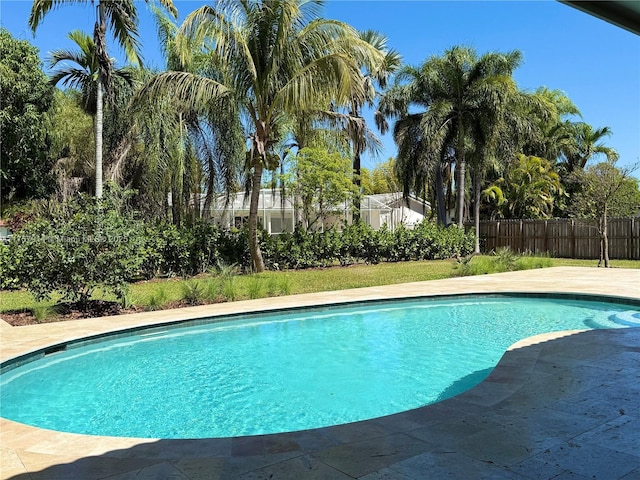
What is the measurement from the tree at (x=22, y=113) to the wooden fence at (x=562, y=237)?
21771mm

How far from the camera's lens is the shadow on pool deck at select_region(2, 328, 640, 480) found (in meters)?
2.89

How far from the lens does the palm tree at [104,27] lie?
12695mm

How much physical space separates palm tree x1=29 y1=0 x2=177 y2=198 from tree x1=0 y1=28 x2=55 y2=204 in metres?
9.54

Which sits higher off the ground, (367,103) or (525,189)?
(367,103)

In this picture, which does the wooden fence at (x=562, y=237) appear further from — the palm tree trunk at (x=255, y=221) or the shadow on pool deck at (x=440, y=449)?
the shadow on pool deck at (x=440, y=449)

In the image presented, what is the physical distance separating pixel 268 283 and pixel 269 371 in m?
5.30

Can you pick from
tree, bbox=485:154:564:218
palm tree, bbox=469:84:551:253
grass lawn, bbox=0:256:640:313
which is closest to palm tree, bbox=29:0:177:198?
grass lawn, bbox=0:256:640:313

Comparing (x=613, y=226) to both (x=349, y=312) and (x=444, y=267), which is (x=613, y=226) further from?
(x=349, y=312)

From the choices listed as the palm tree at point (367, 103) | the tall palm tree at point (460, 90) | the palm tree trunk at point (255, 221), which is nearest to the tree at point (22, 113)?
the palm tree trunk at point (255, 221)

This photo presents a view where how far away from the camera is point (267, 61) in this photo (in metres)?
13.7

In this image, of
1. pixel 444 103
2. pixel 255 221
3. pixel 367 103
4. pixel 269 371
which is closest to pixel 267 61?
pixel 255 221

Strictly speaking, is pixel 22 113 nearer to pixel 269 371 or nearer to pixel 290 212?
pixel 290 212

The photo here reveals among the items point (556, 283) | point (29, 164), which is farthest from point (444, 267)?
point (29, 164)

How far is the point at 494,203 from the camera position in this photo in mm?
31516
